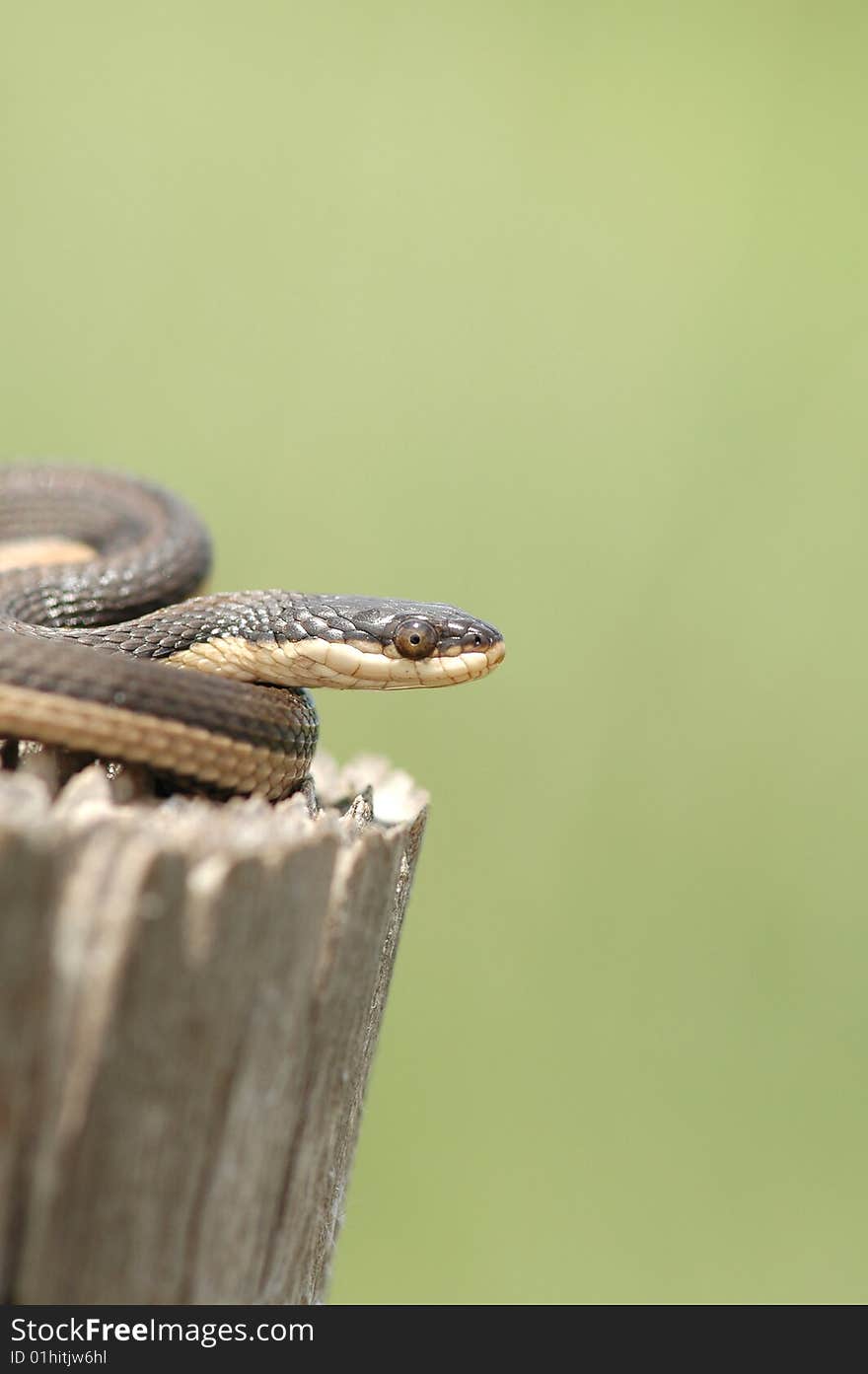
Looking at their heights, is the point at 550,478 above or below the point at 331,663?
below

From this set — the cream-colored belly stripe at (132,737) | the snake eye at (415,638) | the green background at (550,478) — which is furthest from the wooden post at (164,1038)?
the green background at (550,478)

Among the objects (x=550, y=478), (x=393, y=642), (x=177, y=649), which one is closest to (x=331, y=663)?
(x=393, y=642)

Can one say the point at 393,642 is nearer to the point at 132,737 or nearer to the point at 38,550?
the point at 132,737

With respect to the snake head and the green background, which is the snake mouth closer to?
the snake head

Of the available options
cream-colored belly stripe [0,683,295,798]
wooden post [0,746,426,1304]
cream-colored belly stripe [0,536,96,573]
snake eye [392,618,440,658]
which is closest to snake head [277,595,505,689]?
snake eye [392,618,440,658]
